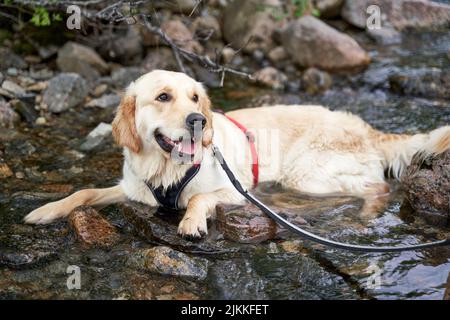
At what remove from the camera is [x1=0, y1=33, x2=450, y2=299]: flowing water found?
10.7ft

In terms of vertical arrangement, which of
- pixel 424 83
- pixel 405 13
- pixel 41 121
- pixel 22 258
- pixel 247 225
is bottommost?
pixel 22 258

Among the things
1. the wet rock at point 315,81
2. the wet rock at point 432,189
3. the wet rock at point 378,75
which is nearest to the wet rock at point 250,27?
the wet rock at point 315,81

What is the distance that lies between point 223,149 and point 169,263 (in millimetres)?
1656

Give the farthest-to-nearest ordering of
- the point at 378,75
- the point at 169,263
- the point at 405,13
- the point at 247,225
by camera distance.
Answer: the point at 405,13 < the point at 378,75 < the point at 247,225 < the point at 169,263

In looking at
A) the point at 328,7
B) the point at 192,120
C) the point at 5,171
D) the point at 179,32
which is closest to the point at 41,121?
the point at 5,171

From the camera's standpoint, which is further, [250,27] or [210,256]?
[250,27]

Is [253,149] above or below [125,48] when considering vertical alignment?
Result: below

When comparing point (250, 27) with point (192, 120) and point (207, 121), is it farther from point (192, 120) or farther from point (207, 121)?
point (192, 120)

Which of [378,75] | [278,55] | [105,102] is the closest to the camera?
[105,102]

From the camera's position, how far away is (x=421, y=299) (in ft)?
10.3

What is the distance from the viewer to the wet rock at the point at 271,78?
8453mm

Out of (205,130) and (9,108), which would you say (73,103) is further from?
(205,130)

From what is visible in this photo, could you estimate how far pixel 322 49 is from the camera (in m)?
8.81

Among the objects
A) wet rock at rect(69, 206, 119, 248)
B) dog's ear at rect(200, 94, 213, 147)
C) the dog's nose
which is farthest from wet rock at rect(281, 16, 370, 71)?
wet rock at rect(69, 206, 119, 248)
